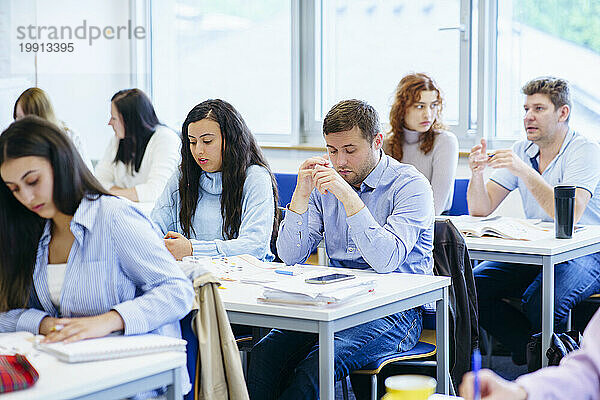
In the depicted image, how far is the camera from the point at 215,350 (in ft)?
6.05

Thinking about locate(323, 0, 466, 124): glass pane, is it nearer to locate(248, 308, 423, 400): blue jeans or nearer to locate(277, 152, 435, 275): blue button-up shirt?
locate(277, 152, 435, 275): blue button-up shirt

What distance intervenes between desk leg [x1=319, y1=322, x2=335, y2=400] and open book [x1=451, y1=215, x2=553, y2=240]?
1373 millimetres

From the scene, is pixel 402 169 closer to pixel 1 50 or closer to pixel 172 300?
pixel 172 300

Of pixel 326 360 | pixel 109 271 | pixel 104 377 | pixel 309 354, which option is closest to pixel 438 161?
pixel 309 354

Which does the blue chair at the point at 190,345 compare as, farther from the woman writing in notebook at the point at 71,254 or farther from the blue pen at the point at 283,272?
the blue pen at the point at 283,272

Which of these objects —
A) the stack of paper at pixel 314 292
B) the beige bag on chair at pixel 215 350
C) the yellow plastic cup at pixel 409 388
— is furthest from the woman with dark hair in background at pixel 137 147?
the yellow plastic cup at pixel 409 388

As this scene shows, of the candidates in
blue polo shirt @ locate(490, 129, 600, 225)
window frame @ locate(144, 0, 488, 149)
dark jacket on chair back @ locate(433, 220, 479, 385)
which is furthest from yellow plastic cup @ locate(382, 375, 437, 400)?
window frame @ locate(144, 0, 488, 149)

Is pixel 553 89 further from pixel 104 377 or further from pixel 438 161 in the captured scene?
pixel 104 377

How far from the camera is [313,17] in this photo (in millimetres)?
5441

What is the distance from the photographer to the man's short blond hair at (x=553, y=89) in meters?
3.67

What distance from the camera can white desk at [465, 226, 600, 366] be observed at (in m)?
2.91

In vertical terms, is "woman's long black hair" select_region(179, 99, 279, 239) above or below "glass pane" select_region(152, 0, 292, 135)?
below

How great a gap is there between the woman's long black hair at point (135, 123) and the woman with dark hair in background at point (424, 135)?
1.42m

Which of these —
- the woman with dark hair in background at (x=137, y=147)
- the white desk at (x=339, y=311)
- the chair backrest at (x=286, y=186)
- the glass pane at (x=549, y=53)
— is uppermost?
the glass pane at (x=549, y=53)
